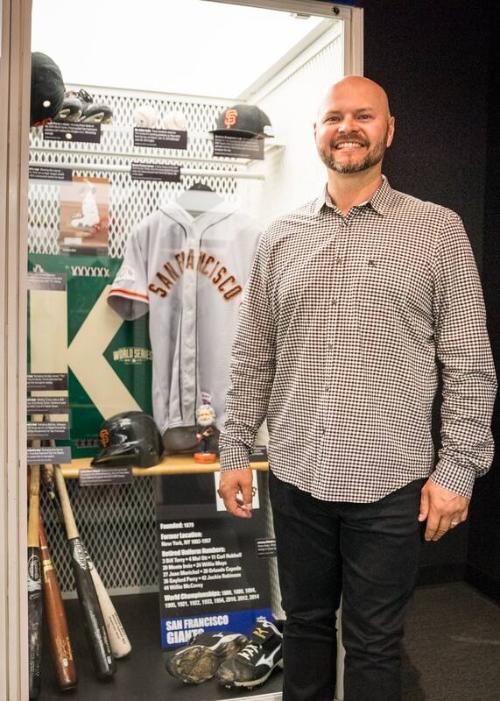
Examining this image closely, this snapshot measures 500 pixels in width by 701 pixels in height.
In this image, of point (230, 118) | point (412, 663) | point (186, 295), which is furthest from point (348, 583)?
point (230, 118)

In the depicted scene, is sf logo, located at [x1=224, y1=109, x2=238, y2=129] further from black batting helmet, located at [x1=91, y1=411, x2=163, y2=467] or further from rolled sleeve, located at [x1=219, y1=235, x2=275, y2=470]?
black batting helmet, located at [x1=91, y1=411, x2=163, y2=467]

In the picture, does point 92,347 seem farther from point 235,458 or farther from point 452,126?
point 452,126


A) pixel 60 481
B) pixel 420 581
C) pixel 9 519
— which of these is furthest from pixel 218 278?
pixel 420 581

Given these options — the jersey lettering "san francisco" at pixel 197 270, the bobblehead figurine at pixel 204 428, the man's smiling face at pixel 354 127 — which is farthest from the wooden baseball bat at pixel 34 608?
the man's smiling face at pixel 354 127

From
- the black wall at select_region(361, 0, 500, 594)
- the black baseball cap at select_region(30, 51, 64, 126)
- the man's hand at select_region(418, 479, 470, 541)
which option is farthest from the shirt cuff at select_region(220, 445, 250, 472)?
the black wall at select_region(361, 0, 500, 594)

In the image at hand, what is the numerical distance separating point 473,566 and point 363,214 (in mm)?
2077

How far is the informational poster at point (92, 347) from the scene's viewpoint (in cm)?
235

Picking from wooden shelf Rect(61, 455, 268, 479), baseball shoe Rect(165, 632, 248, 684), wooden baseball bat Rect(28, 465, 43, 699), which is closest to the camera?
wooden baseball bat Rect(28, 465, 43, 699)

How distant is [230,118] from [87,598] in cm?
164

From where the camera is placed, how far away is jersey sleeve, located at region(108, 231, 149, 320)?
247 cm

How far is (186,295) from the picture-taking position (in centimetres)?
249

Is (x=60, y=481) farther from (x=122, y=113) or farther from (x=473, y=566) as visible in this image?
(x=473, y=566)

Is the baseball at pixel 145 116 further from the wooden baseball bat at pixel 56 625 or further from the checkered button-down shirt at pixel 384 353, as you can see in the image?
the wooden baseball bat at pixel 56 625

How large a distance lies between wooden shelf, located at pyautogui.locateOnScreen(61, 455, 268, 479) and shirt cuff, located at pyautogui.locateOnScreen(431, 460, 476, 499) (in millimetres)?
901
